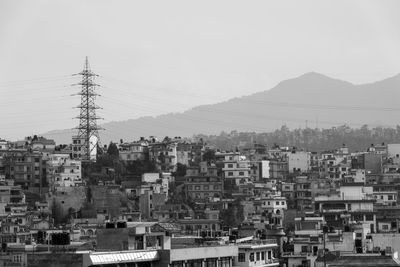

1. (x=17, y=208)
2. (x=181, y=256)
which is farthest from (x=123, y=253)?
(x=17, y=208)

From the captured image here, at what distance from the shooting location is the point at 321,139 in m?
170

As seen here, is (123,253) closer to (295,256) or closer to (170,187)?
(295,256)

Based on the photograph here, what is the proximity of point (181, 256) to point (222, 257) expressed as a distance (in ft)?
10.4

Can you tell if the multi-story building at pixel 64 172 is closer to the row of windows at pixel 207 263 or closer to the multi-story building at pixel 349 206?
the multi-story building at pixel 349 206

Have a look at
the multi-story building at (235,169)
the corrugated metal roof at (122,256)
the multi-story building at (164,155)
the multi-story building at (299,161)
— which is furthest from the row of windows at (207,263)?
the multi-story building at (299,161)

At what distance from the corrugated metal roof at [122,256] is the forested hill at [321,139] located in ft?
401

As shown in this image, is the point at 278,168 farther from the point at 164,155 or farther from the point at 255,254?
the point at 255,254

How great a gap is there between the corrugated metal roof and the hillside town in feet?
0.12

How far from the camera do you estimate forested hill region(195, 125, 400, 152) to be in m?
162

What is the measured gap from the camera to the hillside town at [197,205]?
38.7m

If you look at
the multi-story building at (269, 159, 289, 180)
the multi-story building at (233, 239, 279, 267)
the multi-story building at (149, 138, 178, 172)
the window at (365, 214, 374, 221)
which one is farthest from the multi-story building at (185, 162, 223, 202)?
the multi-story building at (233, 239, 279, 267)

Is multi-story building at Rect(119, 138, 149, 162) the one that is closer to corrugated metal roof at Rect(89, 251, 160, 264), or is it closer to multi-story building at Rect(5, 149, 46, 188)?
multi-story building at Rect(5, 149, 46, 188)

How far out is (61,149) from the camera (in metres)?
96.0

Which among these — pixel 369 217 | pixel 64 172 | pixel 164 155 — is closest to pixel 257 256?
pixel 369 217
